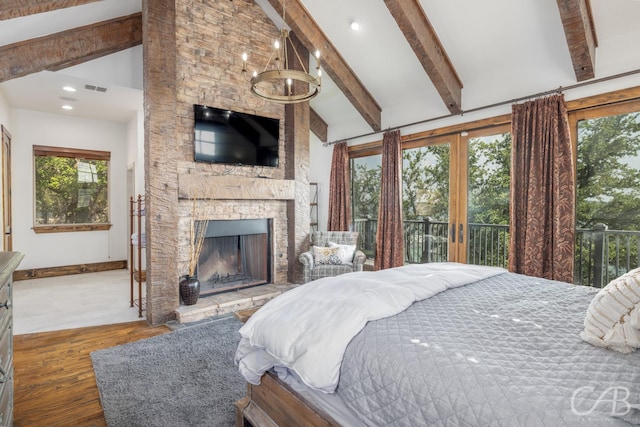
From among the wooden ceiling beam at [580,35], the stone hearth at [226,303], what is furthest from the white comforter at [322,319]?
the wooden ceiling beam at [580,35]

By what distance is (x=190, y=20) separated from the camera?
4.04 metres

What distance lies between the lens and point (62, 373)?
2.61m

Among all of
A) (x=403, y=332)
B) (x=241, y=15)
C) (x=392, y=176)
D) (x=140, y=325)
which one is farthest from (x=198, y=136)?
(x=403, y=332)

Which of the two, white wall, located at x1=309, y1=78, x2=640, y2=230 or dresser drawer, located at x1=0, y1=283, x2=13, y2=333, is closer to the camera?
dresser drawer, located at x1=0, y1=283, x2=13, y2=333

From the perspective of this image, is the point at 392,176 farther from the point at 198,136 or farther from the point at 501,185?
the point at 198,136

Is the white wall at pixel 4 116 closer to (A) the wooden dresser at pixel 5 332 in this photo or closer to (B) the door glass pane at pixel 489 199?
(A) the wooden dresser at pixel 5 332

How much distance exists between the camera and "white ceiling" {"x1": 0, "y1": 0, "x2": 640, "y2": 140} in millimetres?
3102

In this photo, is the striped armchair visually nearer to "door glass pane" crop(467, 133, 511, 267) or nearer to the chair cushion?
the chair cushion

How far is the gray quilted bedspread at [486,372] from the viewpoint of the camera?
873 mm

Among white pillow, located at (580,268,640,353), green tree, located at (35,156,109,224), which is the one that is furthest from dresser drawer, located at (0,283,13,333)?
green tree, located at (35,156,109,224)

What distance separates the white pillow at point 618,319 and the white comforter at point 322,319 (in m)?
0.67

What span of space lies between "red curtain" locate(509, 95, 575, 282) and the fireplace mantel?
2.82 metres

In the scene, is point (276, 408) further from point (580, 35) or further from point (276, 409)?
point (580, 35)

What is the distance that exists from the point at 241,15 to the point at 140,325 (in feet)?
13.3
